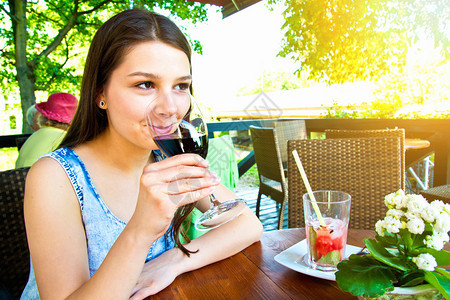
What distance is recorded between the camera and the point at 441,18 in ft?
15.8

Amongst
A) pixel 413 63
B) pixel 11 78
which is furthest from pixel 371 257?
pixel 11 78

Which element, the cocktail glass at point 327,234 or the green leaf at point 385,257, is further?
the cocktail glass at point 327,234

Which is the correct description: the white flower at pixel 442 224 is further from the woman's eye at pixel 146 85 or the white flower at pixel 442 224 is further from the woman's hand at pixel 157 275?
the woman's eye at pixel 146 85

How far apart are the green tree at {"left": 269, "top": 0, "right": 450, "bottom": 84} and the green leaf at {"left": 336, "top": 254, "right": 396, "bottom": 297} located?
17.9 feet

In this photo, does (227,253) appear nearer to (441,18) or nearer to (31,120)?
(31,120)

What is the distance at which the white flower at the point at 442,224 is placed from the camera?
0.57 meters

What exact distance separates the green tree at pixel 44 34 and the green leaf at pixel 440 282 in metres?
6.96

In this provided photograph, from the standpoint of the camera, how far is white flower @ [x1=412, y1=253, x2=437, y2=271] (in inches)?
21.1

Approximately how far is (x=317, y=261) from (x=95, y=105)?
94 centimetres

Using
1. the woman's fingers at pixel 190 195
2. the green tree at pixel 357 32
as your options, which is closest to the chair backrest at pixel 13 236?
the woman's fingers at pixel 190 195

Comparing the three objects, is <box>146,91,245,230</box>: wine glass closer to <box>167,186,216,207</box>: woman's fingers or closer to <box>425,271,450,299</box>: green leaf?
<box>167,186,216,207</box>: woman's fingers

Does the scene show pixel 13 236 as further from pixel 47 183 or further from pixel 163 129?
pixel 163 129

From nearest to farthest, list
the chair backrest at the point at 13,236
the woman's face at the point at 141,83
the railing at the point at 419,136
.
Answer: the woman's face at the point at 141,83
the chair backrest at the point at 13,236
the railing at the point at 419,136

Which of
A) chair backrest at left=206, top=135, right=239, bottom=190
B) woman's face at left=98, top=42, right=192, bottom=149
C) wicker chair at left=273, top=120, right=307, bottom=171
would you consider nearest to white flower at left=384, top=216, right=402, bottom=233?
woman's face at left=98, top=42, right=192, bottom=149
